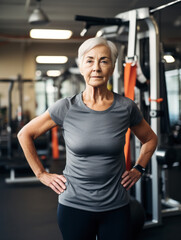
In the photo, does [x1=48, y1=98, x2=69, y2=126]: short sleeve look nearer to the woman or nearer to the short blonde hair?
the woman

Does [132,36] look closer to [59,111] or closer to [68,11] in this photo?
Result: [59,111]

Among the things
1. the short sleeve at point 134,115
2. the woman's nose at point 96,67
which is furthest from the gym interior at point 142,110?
the woman's nose at point 96,67

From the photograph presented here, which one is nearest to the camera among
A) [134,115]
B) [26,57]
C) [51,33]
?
[134,115]

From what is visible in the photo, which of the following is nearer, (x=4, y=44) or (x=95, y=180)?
(x=95, y=180)

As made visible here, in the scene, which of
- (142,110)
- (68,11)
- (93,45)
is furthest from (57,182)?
(68,11)

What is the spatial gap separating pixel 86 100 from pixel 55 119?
13cm

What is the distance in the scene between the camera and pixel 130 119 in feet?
3.90

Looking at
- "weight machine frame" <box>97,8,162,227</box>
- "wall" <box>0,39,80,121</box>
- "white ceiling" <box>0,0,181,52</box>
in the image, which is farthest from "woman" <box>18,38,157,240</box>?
"wall" <box>0,39,80,121</box>

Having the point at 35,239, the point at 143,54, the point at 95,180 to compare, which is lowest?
the point at 35,239

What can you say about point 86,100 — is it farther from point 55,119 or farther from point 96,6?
point 96,6

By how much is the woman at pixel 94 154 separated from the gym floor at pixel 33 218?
5.06 ft

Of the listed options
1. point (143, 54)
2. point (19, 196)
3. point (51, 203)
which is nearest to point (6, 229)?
point (51, 203)

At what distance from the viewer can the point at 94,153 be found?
109cm

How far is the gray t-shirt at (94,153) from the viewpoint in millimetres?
1092
